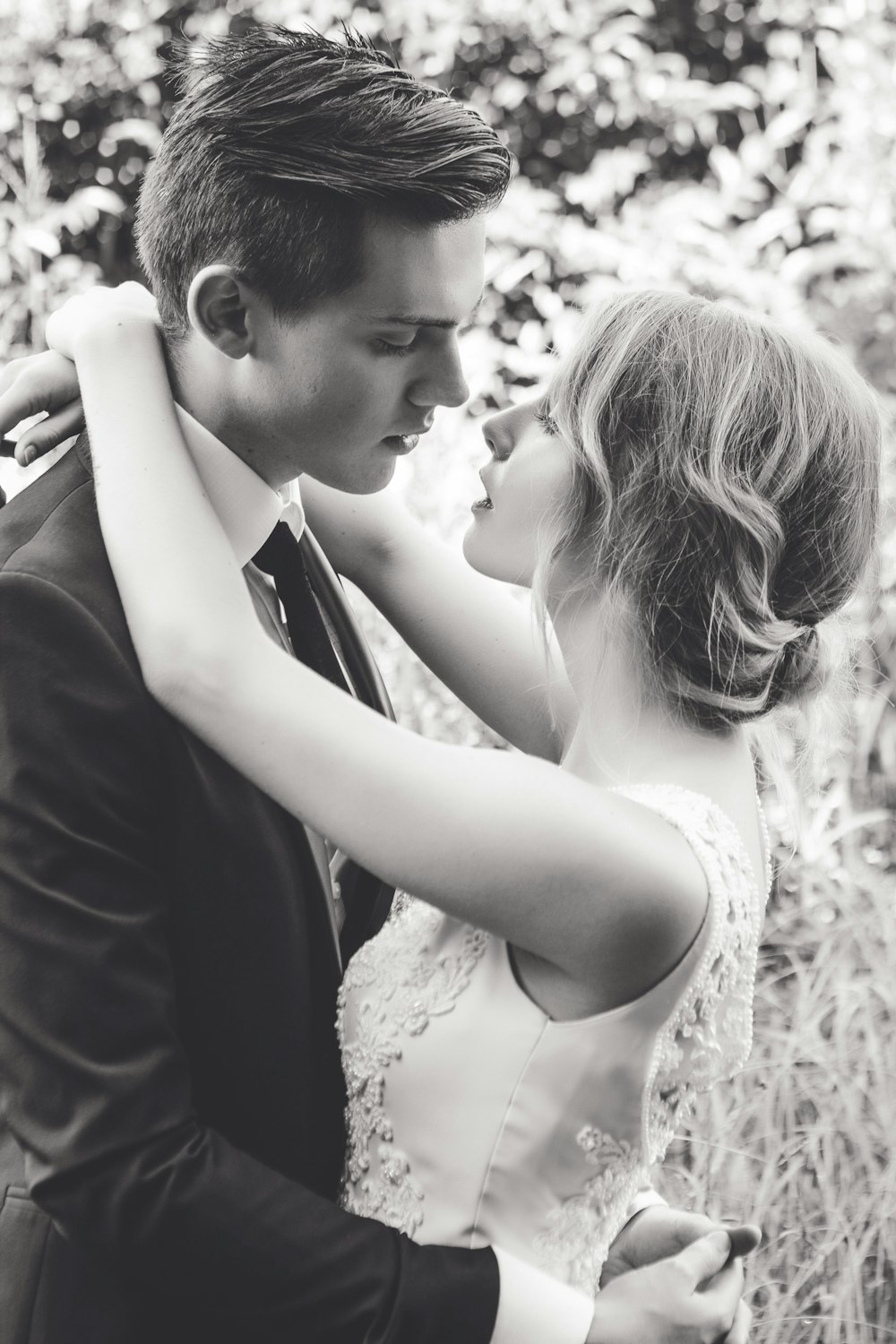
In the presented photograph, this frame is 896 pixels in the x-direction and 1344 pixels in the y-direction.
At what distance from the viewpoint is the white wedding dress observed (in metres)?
1.81

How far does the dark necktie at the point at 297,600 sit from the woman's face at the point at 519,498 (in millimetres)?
284

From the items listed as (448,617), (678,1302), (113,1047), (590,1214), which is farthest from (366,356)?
(678,1302)

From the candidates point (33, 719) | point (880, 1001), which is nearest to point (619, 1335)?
Answer: point (33, 719)

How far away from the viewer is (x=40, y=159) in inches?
276

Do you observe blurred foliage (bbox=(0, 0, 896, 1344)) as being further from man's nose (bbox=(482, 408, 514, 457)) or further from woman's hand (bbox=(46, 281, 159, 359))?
woman's hand (bbox=(46, 281, 159, 359))

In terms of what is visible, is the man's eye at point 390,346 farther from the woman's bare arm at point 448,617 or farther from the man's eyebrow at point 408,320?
the woman's bare arm at point 448,617

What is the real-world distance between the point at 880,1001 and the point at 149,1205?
8.86 feet

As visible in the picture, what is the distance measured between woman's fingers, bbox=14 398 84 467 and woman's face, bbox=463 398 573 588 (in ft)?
2.12

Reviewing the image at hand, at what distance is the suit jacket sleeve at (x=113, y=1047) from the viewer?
1.56 m

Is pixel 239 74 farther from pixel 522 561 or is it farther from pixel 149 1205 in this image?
pixel 149 1205

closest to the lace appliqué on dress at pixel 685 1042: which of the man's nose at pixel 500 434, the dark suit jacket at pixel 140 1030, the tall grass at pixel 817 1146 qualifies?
the dark suit jacket at pixel 140 1030

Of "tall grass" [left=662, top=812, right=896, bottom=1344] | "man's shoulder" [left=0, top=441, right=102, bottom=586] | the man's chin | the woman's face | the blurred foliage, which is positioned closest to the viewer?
"man's shoulder" [left=0, top=441, right=102, bottom=586]

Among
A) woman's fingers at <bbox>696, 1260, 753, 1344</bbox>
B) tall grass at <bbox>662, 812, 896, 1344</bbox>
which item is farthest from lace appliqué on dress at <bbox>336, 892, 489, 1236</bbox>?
tall grass at <bbox>662, 812, 896, 1344</bbox>

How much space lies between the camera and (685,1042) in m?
1.90
